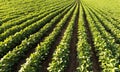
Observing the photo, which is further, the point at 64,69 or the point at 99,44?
the point at 99,44

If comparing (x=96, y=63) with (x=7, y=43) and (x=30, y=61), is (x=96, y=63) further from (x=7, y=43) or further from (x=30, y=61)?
(x=7, y=43)

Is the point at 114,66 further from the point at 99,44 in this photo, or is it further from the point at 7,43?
the point at 7,43

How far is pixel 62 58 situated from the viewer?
1541 cm

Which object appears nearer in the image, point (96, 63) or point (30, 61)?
point (30, 61)

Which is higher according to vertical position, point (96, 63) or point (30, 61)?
point (30, 61)

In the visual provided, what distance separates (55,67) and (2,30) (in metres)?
10.1

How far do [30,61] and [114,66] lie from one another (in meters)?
5.49

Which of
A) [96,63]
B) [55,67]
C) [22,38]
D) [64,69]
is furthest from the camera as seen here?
[22,38]

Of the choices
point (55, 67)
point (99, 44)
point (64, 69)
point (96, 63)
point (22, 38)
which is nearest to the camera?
point (55, 67)

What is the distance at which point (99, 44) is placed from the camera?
18703 mm

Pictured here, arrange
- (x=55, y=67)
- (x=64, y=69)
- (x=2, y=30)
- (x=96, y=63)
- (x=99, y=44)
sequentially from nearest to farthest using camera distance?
(x=55, y=67) < (x=64, y=69) < (x=96, y=63) < (x=99, y=44) < (x=2, y=30)

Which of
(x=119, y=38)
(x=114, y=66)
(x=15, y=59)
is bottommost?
(x=119, y=38)

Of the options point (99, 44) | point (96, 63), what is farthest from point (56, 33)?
point (96, 63)

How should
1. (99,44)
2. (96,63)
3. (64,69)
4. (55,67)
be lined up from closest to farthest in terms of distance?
(55,67)
(64,69)
(96,63)
(99,44)
